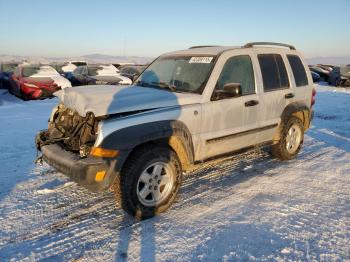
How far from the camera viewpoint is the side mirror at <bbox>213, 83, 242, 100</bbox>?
4445 millimetres

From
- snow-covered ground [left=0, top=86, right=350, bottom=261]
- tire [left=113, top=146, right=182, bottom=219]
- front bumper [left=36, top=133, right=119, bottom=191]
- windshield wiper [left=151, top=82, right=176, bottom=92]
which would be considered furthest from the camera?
windshield wiper [left=151, top=82, right=176, bottom=92]

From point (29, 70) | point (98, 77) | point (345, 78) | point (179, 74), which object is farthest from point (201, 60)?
point (345, 78)

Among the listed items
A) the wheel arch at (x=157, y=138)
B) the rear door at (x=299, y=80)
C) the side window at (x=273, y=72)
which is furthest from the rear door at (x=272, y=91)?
the wheel arch at (x=157, y=138)

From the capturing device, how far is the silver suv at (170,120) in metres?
3.72

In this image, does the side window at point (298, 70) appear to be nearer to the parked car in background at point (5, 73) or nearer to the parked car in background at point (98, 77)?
the parked car in background at point (98, 77)

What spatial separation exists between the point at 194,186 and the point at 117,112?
1.76 m

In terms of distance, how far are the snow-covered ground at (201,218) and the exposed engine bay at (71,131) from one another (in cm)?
74

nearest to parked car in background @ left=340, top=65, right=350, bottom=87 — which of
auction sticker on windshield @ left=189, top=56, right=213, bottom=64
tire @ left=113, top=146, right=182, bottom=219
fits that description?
auction sticker on windshield @ left=189, top=56, right=213, bottom=64

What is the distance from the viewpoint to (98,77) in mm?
15586

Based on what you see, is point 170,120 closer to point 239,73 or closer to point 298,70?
point 239,73

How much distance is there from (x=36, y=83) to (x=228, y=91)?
10.9 m

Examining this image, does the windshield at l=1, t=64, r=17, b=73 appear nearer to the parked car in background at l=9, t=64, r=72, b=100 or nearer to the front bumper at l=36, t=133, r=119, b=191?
the parked car in background at l=9, t=64, r=72, b=100

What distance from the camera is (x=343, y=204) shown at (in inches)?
174

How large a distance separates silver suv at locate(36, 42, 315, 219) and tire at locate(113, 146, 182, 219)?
11 millimetres
